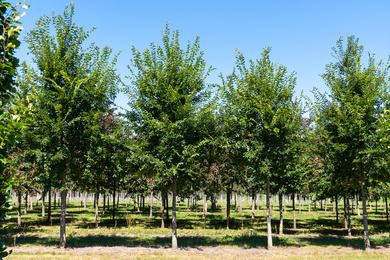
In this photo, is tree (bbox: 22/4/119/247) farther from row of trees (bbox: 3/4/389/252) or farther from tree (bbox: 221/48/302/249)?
tree (bbox: 221/48/302/249)

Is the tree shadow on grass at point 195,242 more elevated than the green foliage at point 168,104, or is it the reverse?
the green foliage at point 168,104

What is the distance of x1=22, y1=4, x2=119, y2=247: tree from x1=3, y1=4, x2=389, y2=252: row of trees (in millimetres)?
56

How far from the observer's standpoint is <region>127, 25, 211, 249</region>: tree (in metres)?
15.3

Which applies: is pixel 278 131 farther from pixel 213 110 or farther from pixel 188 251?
pixel 188 251

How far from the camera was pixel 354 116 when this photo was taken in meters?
15.9

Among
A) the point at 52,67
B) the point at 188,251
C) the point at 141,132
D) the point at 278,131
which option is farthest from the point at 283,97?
the point at 52,67

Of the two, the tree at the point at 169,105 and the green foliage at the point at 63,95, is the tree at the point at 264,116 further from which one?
the green foliage at the point at 63,95

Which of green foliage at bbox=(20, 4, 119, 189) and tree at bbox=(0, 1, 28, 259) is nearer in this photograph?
tree at bbox=(0, 1, 28, 259)

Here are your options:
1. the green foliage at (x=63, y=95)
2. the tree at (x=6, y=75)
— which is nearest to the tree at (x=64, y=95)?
the green foliage at (x=63, y=95)

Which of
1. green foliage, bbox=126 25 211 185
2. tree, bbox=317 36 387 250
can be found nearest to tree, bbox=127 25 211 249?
green foliage, bbox=126 25 211 185

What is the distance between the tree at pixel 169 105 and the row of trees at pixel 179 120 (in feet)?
0.18

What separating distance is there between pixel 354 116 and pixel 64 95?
1486cm

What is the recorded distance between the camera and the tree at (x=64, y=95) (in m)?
14.6

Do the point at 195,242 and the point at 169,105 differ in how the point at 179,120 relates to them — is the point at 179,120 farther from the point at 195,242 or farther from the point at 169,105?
the point at 195,242
